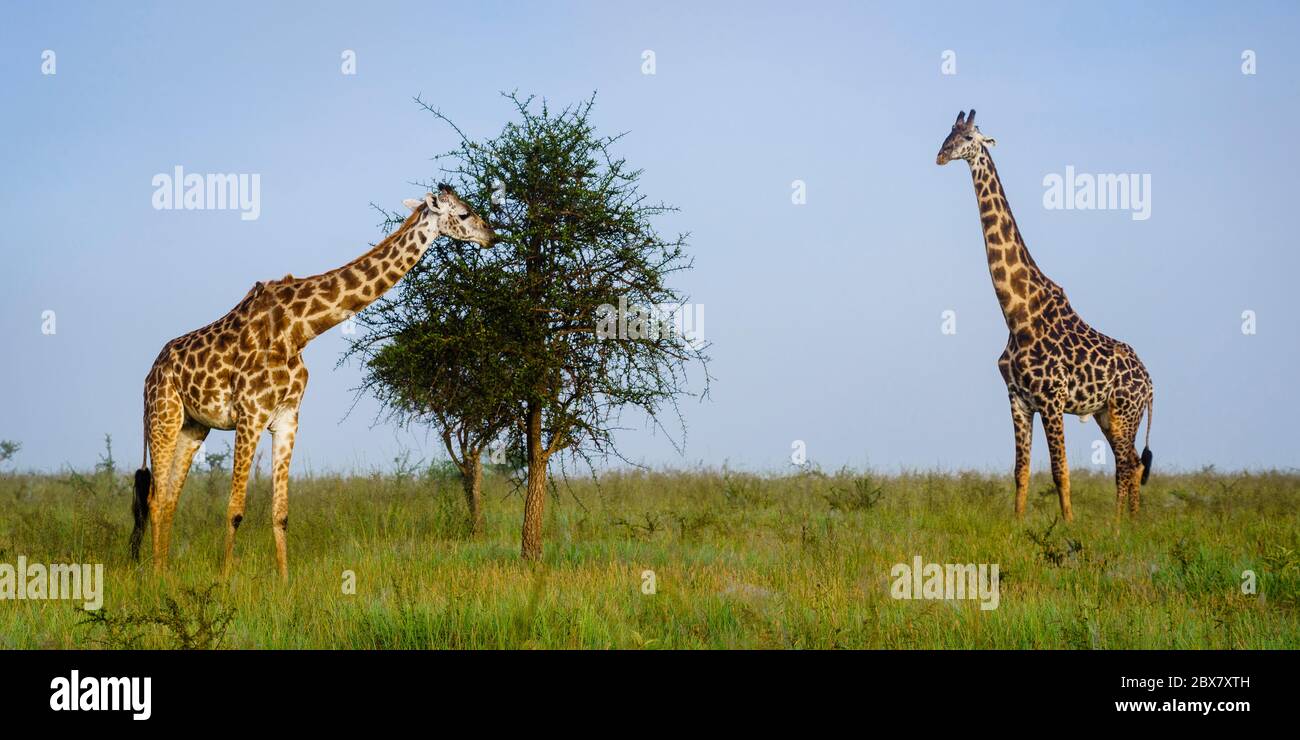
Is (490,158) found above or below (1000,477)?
above

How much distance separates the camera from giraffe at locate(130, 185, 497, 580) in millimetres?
12641

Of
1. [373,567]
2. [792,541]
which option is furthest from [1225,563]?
[373,567]

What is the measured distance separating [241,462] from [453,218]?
386cm

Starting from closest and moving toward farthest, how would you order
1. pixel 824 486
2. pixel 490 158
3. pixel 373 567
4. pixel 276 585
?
pixel 276 585
pixel 373 567
pixel 490 158
pixel 824 486

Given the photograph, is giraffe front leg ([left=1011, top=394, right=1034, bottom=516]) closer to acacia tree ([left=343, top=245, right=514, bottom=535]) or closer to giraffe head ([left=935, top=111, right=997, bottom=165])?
giraffe head ([left=935, top=111, right=997, bottom=165])

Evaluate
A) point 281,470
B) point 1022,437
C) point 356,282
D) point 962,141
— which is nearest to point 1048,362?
point 1022,437

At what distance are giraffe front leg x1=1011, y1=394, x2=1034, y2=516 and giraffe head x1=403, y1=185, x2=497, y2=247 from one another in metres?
8.80

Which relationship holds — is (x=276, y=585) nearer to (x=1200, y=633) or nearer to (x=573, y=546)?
(x=573, y=546)

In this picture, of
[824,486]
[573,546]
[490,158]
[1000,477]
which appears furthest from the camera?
[1000,477]

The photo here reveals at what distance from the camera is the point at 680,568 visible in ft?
40.8
